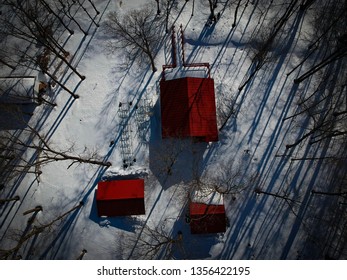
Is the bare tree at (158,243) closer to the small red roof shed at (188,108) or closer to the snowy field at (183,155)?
the snowy field at (183,155)

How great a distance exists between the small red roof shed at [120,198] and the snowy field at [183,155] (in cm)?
99

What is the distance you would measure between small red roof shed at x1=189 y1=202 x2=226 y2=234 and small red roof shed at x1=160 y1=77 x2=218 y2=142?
537 cm

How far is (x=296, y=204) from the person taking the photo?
24.3 meters

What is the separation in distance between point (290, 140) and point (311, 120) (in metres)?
2.43

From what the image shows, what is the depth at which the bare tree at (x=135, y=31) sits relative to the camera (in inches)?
1008

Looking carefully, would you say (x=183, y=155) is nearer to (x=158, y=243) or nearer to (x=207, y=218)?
(x=207, y=218)

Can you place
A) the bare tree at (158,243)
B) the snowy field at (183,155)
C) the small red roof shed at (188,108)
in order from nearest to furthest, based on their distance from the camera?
the small red roof shed at (188,108) < the bare tree at (158,243) < the snowy field at (183,155)

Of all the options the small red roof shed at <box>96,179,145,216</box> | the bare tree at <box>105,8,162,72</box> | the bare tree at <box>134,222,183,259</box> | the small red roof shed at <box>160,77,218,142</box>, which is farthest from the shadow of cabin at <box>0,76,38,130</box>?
the bare tree at <box>134,222,183,259</box>

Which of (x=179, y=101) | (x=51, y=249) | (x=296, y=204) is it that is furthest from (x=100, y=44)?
(x=296, y=204)

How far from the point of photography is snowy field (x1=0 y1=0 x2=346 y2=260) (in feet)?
78.8

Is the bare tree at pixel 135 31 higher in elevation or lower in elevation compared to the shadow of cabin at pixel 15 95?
higher

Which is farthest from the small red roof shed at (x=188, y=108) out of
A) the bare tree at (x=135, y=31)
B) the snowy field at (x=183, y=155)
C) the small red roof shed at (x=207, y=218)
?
the small red roof shed at (x=207, y=218)

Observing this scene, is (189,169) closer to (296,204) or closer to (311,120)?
(296,204)

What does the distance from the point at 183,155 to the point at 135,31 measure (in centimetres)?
1125
